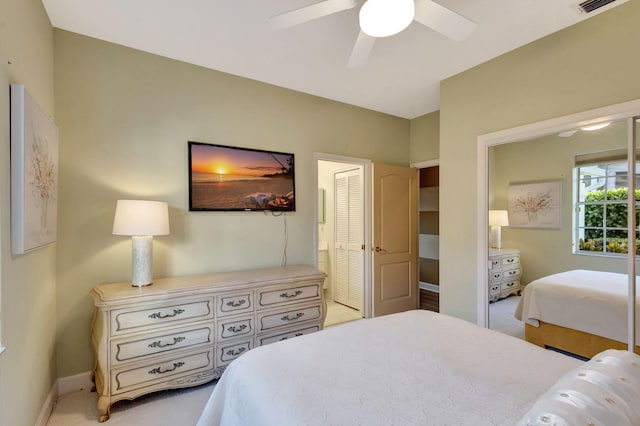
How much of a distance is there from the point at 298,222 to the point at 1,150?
234cm

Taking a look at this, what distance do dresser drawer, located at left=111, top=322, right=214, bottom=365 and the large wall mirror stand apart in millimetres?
2379

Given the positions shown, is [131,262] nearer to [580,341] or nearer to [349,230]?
[349,230]

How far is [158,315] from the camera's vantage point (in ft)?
7.04

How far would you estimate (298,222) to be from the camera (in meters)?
3.32

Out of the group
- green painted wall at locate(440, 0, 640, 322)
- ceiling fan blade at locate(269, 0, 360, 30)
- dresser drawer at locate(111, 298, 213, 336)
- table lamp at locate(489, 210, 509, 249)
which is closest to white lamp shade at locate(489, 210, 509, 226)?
table lamp at locate(489, 210, 509, 249)

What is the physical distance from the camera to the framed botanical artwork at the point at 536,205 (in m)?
2.29

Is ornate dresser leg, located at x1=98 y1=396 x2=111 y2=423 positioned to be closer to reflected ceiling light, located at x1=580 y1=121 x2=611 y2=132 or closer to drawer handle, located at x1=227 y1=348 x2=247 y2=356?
drawer handle, located at x1=227 y1=348 x2=247 y2=356

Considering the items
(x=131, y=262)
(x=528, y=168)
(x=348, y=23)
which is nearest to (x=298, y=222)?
(x=131, y=262)

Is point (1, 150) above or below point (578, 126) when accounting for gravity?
below

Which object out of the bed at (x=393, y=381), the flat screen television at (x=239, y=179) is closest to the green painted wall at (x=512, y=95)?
the bed at (x=393, y=381)

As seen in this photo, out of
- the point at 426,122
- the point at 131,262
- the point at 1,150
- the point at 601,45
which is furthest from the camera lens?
the point at 426,122

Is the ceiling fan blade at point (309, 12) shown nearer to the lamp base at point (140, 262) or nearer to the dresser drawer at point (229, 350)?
the lamp base at point (140, 262)

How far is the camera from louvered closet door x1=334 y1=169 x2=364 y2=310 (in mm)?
4020

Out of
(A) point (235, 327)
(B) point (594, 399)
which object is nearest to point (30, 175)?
(A) point (235, 327)
